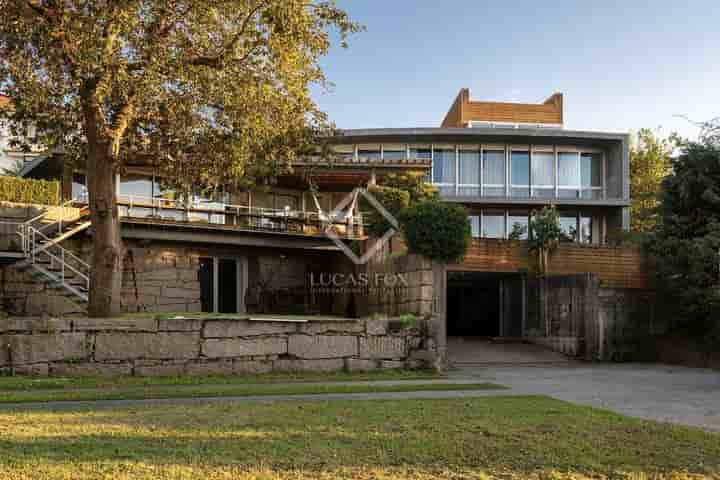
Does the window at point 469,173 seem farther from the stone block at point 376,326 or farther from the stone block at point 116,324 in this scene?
the stone block at point 116,324

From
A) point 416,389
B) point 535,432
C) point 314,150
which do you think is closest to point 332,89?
point 314,150

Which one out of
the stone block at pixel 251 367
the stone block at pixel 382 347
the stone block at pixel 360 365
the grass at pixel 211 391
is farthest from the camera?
the stone block at pixel 382 347

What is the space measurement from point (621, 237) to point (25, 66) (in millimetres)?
21003

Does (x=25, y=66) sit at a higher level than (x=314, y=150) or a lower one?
higher

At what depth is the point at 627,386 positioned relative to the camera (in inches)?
483

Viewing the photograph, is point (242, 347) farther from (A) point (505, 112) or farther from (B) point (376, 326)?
(A) point (505, 112)

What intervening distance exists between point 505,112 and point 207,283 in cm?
2364

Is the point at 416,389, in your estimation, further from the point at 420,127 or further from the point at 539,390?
the point at 420,127

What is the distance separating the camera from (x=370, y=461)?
5812 millimetres

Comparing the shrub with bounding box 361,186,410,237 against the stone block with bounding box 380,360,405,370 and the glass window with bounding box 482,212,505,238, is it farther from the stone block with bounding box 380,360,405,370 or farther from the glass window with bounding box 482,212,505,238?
the glass window with bounding box 482,212,505,238

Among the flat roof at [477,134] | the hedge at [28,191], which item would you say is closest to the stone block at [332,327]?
the hedge at [28,191]

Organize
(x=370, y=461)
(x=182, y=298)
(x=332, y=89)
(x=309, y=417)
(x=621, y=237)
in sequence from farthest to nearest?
(x=621, y=237) < (x=182, y=298) < (x=332, y=89) < (x=309, y=417) < (x=370, y=461)

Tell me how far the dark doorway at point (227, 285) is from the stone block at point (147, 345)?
8.62 meters

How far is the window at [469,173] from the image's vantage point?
101 feet
